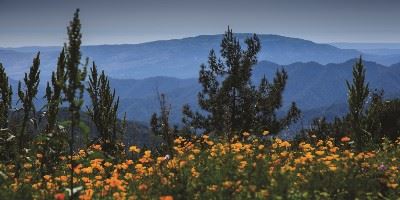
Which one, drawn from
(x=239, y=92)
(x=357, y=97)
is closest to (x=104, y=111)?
(x=357, y=97)

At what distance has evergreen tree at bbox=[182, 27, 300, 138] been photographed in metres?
29.7

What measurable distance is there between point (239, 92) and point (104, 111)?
1985cm

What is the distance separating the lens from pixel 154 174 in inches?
299

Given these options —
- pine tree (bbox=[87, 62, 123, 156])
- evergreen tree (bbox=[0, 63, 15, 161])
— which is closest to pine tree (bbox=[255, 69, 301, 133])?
pine tree (bbox=[87, 62, 123, 156])

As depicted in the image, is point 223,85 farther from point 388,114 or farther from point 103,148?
point 103,148

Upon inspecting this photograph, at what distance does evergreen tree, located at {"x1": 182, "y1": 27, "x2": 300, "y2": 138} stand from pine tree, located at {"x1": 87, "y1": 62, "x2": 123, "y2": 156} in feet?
57.2

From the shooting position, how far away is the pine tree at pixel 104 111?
11.0 metres

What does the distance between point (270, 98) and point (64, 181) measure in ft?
76.4

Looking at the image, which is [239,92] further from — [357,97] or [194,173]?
[194,173]

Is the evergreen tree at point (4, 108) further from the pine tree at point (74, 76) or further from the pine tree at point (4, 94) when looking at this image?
the pine tree at point (74, 76)

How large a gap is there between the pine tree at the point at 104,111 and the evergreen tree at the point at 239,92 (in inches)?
686

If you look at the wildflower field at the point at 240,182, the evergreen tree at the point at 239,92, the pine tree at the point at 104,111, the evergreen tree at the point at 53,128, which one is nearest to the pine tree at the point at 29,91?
the evergreen tree at the point at 53,128

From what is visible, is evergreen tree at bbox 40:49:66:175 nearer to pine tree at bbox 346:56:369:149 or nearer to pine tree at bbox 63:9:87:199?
pine tree at bbox 63:9:87:199

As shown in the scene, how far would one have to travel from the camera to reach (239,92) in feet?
99.1
